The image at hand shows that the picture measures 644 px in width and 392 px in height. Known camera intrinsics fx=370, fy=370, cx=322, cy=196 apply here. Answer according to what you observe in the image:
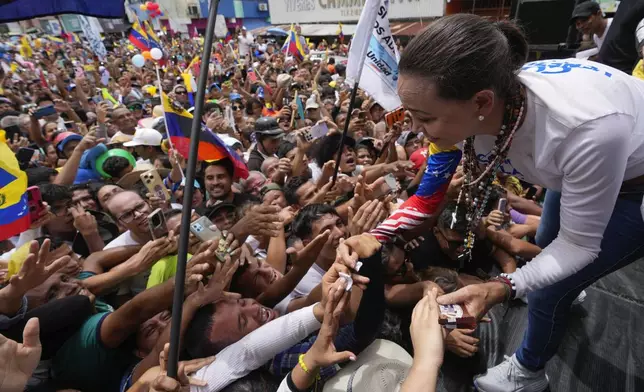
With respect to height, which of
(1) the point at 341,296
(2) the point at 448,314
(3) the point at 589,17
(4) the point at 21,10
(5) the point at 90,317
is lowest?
(5) the point at 90,317

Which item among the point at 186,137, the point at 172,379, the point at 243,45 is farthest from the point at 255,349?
the point at 243,45

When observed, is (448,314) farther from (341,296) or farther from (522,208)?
(522,208)

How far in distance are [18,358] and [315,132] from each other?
9.69ft

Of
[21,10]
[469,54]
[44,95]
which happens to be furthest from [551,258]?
[44,95]

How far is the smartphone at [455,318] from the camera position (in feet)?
3.53

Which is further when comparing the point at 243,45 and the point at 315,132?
the point at 243,45

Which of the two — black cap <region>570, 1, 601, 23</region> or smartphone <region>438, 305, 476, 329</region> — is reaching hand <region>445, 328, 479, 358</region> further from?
black cap <region>570, 1, 601, 23</region>

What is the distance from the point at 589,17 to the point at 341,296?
3720 mm

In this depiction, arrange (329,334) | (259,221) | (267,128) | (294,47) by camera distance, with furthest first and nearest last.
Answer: (294,47)
(267,128)
(259,221)
(329,334)

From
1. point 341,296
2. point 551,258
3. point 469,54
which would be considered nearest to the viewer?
point 469,54

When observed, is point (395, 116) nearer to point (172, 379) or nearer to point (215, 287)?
point (215, 287)

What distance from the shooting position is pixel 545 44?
6.33m

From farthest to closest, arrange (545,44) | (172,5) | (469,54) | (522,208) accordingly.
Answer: (172,5) → (545,44) → (522,208) → (469,54)

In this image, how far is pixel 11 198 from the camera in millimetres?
2096
